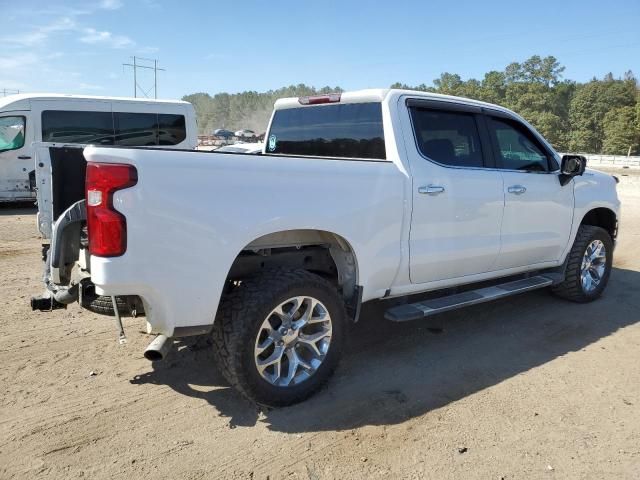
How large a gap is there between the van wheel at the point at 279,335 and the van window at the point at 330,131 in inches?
50.9

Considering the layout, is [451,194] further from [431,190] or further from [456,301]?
[456,301]

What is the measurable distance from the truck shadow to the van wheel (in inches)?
→ 6.7

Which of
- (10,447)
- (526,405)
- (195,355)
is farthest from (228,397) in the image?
(526,405)

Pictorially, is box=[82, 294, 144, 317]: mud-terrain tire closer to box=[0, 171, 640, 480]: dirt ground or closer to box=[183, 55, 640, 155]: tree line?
box=[0, 171, 640, 480]: dirt ground

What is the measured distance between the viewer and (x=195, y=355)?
4004 millimetres

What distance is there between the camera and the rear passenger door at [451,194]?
381 centimetres

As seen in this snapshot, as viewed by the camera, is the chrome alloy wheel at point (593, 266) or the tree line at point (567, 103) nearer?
the chrome alloy wheel at point (593, 266)

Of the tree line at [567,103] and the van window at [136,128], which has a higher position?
the tree line at [567,103]

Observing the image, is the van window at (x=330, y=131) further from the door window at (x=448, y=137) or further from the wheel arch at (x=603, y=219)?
the wheel arch at (x=603, y=219)

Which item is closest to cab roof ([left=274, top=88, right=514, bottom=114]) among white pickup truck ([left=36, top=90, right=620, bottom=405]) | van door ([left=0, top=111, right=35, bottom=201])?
white pickup truck ([left=36, top=90, right=620, bottom=405])

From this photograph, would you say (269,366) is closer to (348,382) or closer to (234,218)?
(348,382)

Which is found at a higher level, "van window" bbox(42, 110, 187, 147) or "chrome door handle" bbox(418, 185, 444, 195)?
"van window" bbox(42, 110, 187, 147)

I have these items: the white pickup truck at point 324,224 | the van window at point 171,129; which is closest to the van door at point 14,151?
the van window at point 171,129

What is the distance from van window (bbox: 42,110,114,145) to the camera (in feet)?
38.4
